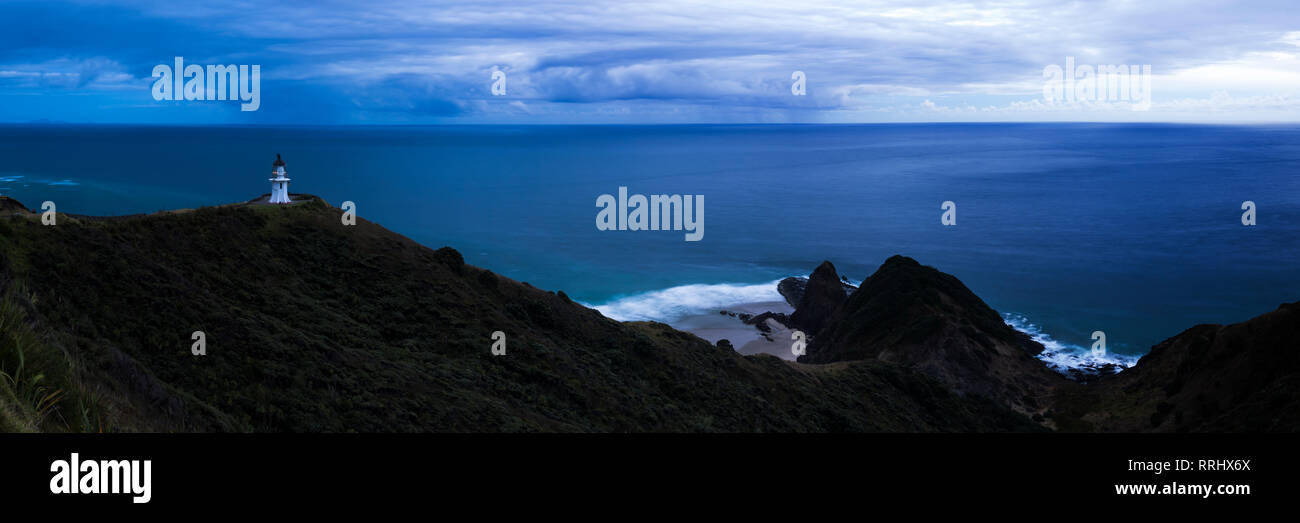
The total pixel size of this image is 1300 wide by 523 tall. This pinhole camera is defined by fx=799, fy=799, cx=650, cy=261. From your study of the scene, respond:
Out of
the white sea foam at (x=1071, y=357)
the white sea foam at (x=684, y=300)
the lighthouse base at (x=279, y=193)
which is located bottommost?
the white sea foam at (x=1071, y=357)

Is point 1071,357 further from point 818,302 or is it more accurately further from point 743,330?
point 743,330

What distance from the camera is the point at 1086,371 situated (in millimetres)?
52656

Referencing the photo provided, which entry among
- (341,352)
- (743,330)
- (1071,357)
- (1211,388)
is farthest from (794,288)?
(341,352)

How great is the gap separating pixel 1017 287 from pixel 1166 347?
3447 cm

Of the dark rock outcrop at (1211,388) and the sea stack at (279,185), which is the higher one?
the sea stack at (279,185)

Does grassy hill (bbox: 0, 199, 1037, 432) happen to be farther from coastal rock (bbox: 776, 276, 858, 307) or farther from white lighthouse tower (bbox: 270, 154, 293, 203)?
coastal rock (bbox: 776, 276, 858, 307)

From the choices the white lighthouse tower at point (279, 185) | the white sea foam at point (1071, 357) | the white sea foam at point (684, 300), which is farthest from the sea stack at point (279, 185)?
the white sea foam at point (1071, 357)

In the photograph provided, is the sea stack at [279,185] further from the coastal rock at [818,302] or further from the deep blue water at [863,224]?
the coastal rock at [818,302]

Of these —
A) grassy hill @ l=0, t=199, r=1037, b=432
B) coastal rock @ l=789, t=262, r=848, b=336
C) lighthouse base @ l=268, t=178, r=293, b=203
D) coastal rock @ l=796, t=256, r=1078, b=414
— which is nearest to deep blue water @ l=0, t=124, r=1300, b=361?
coastal rock @ l=789, t=262, r=848, b=336

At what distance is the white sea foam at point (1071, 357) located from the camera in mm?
54250

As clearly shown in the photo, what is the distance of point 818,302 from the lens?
207 feet

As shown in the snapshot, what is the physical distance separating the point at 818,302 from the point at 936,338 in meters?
15.5

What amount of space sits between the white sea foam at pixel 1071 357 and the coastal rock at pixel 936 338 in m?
1.54
